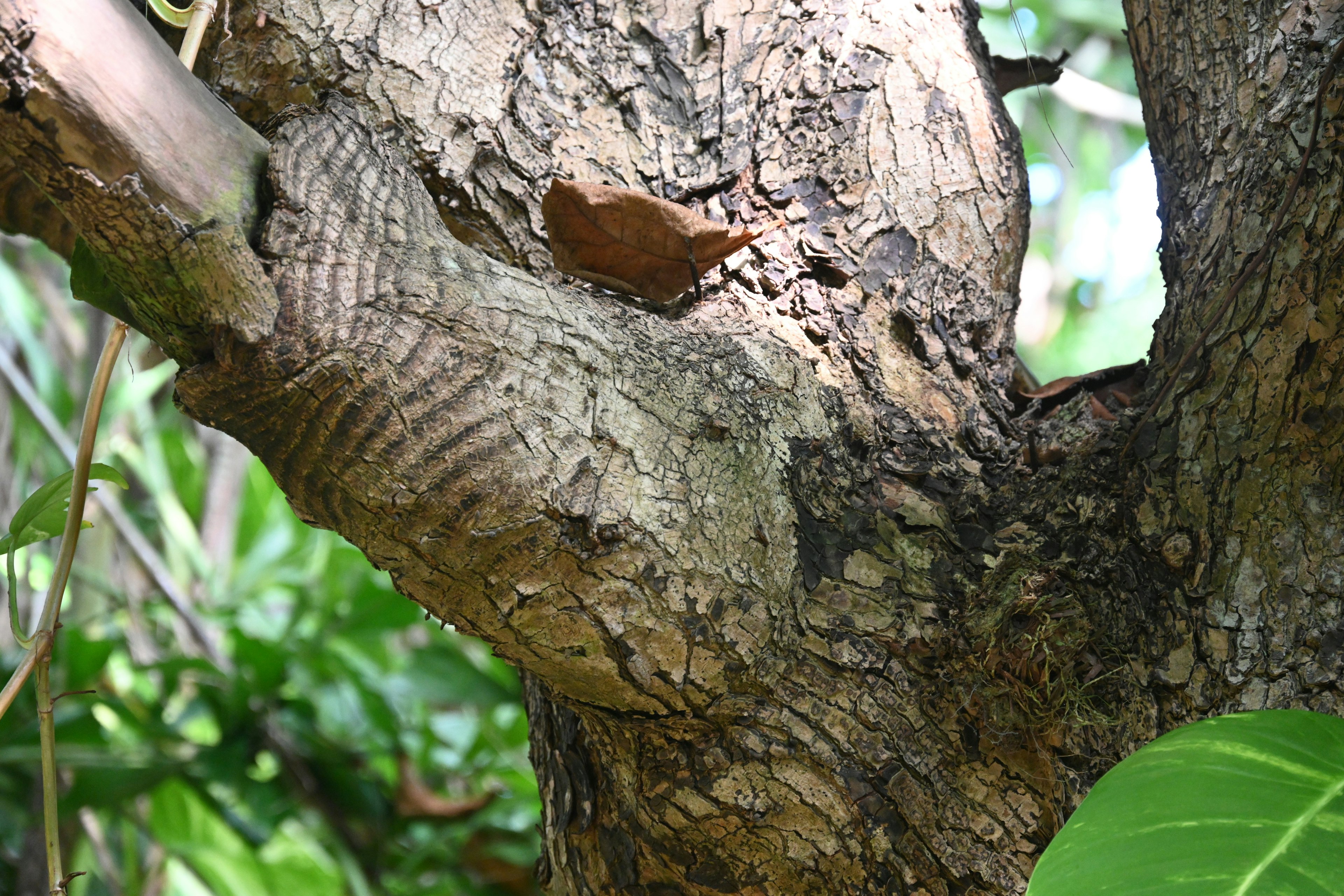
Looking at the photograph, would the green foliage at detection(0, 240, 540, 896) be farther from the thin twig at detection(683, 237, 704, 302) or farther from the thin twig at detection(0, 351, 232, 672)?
the thin twig at detection(683, 237, 704, 302)

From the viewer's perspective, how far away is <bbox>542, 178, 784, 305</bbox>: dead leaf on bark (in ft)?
2.35

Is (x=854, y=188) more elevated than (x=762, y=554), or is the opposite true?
(x=854, y=188)

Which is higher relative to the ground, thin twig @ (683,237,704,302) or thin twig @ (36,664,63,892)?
thin twig @ (683,237,704,302)

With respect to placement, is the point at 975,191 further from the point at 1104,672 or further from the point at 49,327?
the point at 49,327

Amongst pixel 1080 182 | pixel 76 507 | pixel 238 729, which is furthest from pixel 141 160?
pixel 1080 182

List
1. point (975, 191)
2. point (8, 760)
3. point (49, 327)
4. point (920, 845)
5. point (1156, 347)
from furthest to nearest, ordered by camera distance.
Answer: point (49, 327), point (8, 760), point (975, 191), point (1156, 347), point (920, 845)

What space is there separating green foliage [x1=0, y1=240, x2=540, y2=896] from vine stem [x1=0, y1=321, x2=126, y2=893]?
0.76m

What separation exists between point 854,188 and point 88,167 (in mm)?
Result: 616

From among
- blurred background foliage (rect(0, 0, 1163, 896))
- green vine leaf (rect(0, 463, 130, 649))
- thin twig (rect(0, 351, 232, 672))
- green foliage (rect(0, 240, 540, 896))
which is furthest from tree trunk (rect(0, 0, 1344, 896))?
thin twig (rect(0, 351, 232, 672))

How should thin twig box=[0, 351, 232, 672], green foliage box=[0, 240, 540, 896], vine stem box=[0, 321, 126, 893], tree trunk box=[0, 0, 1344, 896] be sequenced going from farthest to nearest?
thin twig box=[0, 351, 232, 672] → green foliage box=[0, 240, 540, 896] → vine stem box=[0, 321, 126, 893] → tree trunk box=[0, 0, 1344, 896]

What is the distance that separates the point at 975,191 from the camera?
0.90 meters

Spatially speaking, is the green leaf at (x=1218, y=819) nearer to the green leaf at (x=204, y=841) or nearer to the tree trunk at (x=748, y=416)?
the tree trunk at (x=748, y=416)

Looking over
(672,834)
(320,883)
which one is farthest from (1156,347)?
(320,883)

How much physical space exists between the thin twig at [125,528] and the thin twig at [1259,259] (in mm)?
1651
